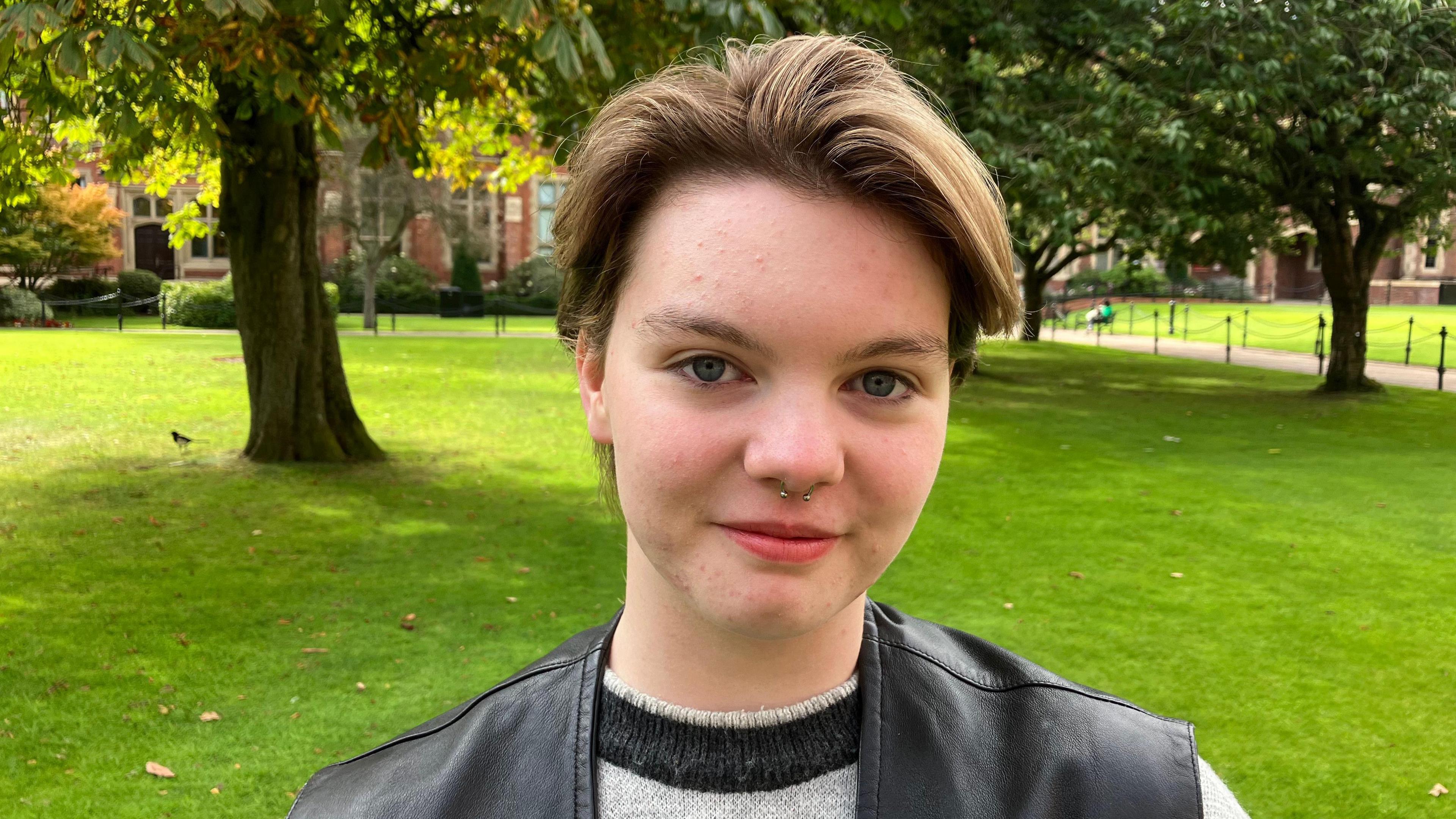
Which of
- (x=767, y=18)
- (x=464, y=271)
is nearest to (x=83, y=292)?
(x=464, y=271)

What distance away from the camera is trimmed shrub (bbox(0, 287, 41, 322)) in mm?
24422

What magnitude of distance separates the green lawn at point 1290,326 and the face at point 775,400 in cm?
2062

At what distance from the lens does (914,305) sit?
1227 millimetres

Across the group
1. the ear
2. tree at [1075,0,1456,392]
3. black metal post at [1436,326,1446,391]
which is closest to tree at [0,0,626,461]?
the ear

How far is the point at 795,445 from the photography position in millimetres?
1134

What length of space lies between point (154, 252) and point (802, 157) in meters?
41.8

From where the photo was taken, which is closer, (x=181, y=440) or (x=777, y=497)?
(x=777, y=497)

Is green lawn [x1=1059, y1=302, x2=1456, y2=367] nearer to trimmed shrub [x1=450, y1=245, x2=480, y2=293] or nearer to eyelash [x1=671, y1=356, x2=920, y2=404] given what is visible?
trimmed shrub [x1=450, y1=245, x2=480, y2=293]

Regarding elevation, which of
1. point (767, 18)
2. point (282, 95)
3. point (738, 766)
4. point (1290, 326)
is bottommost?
point (738, 766)

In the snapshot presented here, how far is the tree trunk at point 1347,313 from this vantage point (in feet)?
50.9

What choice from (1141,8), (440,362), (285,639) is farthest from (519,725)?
(440,362)

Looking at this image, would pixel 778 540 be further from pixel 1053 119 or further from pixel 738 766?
pixel 1053 119

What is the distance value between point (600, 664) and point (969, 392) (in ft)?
Result: 50.4

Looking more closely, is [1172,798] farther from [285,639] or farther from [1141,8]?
[1141,8]
